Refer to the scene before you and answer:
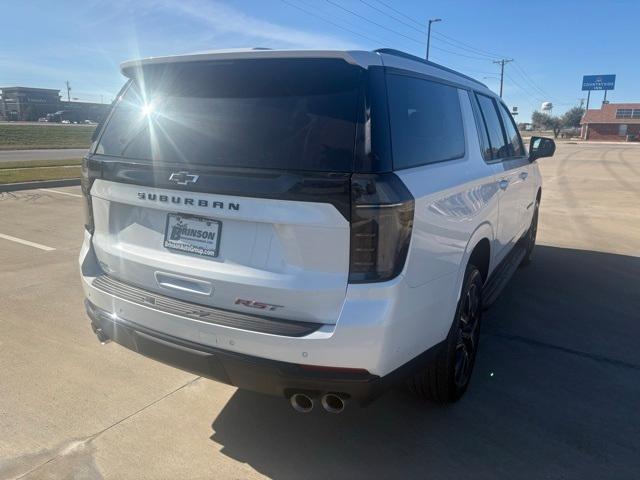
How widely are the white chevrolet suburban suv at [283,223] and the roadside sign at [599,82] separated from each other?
4371 inches

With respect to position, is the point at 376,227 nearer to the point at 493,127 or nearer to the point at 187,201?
the point at 187,201

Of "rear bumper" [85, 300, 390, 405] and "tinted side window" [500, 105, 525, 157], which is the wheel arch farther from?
"tinted side window" [500, 105, 525, 157]

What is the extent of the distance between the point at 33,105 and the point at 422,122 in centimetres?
7838

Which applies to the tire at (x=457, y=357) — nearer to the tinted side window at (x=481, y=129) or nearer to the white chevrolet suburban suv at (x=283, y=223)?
the white chevrolet suburban suv at (x=283, y=223)

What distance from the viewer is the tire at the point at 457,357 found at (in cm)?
292

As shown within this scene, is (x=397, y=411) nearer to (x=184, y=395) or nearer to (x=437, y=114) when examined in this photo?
(x=184, y=395)

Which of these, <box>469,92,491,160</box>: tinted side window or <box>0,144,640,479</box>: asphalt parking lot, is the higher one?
<box>469,92,491,160</box>: tinted side window

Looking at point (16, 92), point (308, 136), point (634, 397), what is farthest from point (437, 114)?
point (16, 92)

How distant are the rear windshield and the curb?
994 centimetres

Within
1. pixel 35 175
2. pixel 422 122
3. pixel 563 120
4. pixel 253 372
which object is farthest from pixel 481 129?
pixel 563 120

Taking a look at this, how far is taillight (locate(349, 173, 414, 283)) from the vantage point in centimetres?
217

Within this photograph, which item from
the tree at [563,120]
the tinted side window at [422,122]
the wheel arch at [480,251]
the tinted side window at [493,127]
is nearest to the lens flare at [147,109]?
the tinted side window at [422,122]

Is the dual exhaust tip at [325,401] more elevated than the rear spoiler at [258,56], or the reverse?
the rear spoiler at [258,56]

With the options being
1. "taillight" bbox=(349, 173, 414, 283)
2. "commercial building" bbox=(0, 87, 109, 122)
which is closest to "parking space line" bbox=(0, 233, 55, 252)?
"taillight" bbox=(349, 173, 414, 283)
